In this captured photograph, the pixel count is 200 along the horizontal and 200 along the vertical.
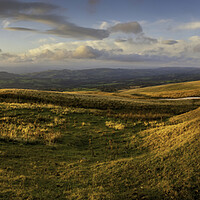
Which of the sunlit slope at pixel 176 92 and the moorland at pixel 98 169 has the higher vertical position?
the sunlit slope at pixel 176 92

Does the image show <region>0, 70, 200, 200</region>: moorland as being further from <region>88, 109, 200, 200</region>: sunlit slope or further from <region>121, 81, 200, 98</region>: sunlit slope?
<region>121, 81, 200, 98</region>: sunlit slope

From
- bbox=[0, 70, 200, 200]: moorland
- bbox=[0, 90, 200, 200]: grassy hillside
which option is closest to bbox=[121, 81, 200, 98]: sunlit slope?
bbox=[0, 70, 200, 200]: moorland

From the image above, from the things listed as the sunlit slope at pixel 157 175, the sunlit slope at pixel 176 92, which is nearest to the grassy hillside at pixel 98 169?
the sunlit slope at pixel 157 175

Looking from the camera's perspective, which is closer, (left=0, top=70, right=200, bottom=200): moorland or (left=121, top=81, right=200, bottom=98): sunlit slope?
(left=0, top=70, right=200, bottom=200): moorland

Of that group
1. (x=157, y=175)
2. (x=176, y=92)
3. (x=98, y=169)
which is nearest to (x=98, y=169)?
(x=98, y=169)

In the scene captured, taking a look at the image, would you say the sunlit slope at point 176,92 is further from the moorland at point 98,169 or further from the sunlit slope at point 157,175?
the sunlit slope at point 157,175

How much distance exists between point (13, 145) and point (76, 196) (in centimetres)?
734

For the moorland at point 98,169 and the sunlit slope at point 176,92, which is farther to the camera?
the sunlit slope at point 176,92

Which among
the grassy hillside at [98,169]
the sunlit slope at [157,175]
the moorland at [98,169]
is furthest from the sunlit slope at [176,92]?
the sunlit slope at [157,175]

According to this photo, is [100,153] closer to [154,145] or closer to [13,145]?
[154,145]

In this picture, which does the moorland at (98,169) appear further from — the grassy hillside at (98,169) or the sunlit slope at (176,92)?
the sunlit slope at (176,92)

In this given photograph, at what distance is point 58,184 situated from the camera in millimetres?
6676

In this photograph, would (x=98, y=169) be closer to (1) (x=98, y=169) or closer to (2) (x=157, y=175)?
(1) (x=98, y=169)

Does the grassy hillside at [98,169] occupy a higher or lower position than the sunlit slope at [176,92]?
lower
